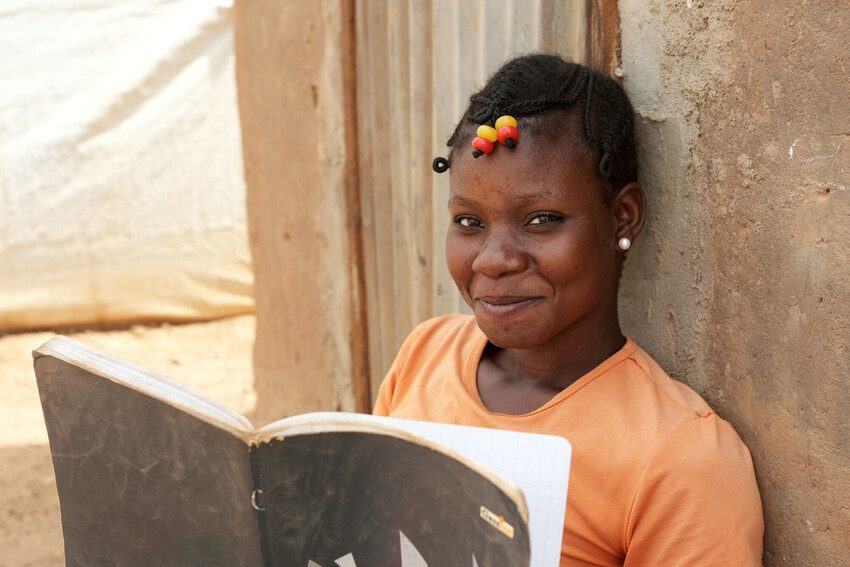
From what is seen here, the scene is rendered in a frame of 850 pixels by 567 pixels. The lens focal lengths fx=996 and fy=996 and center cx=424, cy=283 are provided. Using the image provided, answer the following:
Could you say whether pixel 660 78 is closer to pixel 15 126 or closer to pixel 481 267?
pixel 481 267

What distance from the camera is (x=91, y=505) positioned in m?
Result: 1.50

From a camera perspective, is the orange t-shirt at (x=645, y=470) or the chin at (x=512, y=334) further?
the chin at (x=512, y=334)

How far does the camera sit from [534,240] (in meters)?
1.60

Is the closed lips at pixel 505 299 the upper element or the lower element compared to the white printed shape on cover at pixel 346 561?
upper

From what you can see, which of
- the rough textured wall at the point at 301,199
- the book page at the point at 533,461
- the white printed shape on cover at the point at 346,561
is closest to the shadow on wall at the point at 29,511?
the rough textured wall at the point at 301,199

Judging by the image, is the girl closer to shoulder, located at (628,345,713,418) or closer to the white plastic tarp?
shoulder, located at (628,345,713,418)

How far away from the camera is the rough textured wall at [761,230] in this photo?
1314mm

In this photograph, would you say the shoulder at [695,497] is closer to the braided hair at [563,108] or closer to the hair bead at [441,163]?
the braided hair at [563,108]

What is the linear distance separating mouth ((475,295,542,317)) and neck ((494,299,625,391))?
0.45ft

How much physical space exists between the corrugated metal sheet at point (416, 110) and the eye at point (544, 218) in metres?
0.46

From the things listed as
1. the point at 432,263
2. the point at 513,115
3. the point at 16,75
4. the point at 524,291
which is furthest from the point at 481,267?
the point at 16,75

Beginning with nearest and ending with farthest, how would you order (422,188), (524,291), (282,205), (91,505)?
(91,505) < (524,291) < (422,188) < (282,205)

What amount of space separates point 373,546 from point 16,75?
18.0 feet

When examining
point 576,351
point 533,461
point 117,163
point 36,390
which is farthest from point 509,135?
point 117,163
